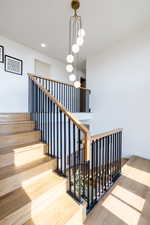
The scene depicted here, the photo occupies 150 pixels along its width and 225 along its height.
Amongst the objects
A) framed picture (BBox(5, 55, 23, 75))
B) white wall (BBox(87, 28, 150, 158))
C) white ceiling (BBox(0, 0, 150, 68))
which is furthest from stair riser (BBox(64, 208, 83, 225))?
framed picture (BBox(5, 55, 23, 75))

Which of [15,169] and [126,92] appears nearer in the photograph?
[15,169]

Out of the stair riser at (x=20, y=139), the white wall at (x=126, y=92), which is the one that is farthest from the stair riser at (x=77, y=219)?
the white wall at (x=126, y=92)

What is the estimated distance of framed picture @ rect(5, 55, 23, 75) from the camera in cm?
421

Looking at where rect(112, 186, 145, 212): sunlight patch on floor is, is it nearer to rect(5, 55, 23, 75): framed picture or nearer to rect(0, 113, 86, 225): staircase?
rect(0, 113, 86, 225): staircase

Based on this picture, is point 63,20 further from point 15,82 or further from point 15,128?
point 15,128

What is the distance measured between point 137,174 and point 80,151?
1.75 m

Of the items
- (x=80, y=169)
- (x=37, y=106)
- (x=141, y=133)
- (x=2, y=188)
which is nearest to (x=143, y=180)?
(x=80, y=169)

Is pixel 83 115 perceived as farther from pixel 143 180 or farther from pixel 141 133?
pixel 143 180

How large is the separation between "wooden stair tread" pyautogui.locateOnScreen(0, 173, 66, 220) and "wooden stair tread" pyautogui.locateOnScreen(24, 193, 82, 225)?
7.6 inches

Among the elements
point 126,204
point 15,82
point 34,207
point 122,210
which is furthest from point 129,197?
point 15,82

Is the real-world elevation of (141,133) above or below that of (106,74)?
below

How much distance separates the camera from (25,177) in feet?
5.75

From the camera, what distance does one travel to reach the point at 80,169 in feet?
6.50

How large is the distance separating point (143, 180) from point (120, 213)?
1.10 m
